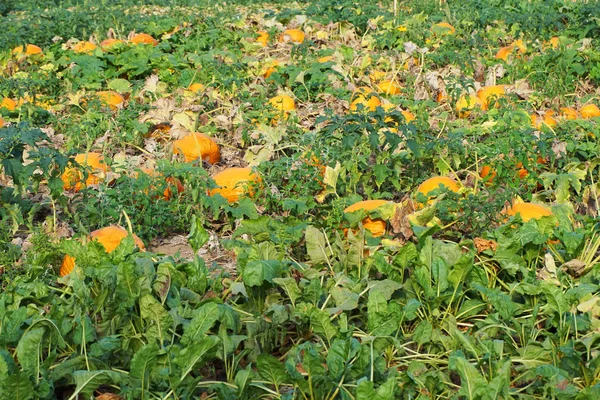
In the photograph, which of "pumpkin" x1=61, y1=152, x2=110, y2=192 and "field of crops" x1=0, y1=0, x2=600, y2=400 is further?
"pumpkin" x1=61, y1=152, x2=110, y2=192

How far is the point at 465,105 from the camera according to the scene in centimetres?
667

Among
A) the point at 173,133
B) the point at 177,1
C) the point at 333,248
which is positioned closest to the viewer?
the point at 333,248

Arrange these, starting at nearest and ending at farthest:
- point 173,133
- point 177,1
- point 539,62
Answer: point 173,133, point 539,62, point 177,1

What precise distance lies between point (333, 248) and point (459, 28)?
16.7 feet

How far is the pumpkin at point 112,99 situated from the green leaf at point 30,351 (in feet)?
12.5

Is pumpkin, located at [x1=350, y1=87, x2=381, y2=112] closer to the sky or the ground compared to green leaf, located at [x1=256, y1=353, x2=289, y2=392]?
closer to the ground

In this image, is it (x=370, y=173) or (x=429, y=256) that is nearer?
(x=429, y=256)

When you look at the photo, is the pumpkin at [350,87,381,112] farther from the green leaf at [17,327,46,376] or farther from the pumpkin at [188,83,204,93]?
the green leaf at [17,327,46,376]

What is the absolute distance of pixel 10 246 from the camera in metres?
4.22

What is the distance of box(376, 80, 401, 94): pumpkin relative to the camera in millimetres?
7152

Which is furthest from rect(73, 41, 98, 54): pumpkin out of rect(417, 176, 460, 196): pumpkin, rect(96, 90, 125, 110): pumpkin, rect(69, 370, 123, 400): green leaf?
rect(69, 370, 123, 400): green leaf

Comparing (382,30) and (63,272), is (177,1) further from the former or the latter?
(63,272)

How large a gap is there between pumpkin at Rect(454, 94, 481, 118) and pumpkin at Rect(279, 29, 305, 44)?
7.90 feet

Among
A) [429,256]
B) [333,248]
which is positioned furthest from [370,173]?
[429,256]
